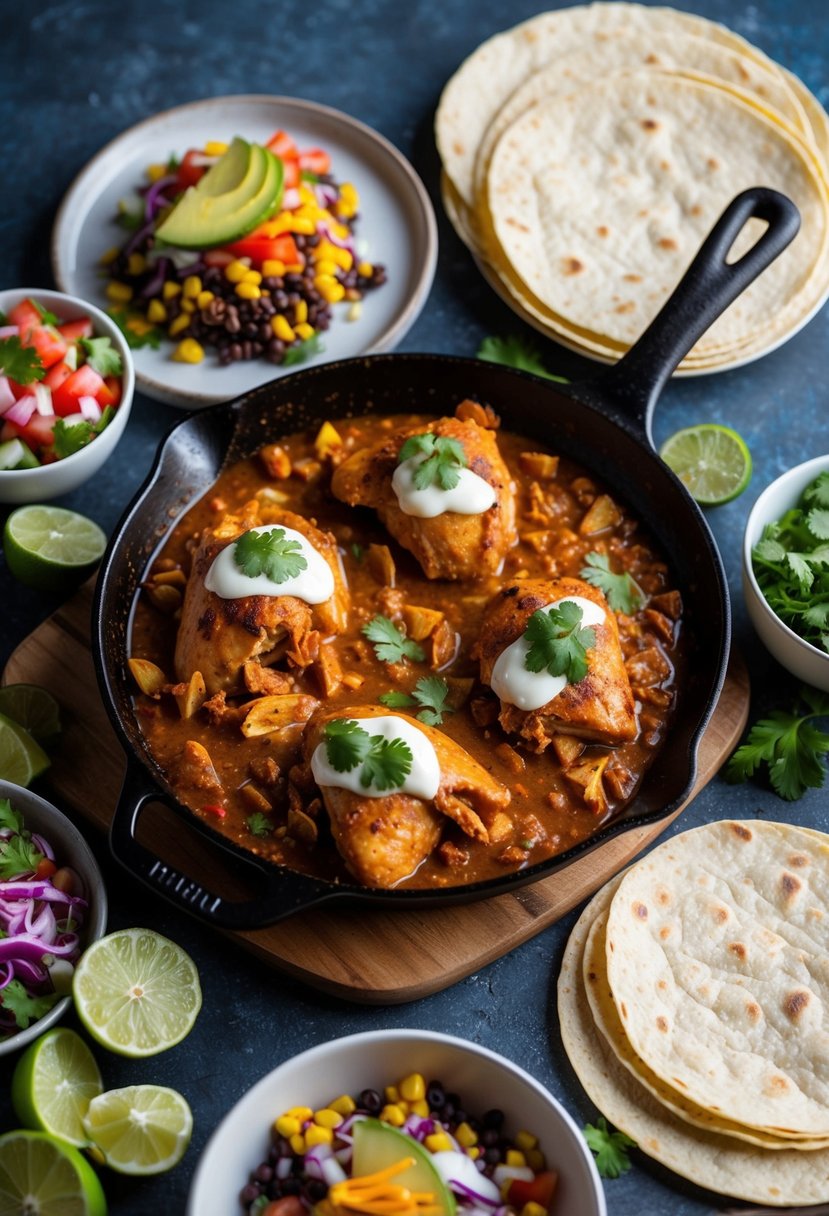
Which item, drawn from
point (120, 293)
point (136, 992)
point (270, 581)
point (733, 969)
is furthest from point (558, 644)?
point (120, 293)

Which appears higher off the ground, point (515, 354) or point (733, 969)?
point (515, 354)

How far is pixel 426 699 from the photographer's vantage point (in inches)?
221

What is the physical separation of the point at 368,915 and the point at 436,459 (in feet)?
6.70

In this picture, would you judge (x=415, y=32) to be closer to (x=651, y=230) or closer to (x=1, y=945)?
(x=651, y=230)

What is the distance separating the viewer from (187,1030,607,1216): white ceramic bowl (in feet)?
14.8

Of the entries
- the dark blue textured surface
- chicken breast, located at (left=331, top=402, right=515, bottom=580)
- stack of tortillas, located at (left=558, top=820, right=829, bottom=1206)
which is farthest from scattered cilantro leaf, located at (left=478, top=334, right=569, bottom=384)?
stack of tortillas, located at (left=558, top=820, right=829, bottom=1206)

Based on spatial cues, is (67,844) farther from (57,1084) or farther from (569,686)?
(569,686)

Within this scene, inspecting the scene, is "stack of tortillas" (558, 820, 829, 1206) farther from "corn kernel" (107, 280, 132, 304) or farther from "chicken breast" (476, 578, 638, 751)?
"corn kernel" (107, 280, 132, 304)

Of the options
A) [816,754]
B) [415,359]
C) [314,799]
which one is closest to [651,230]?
[415,359]

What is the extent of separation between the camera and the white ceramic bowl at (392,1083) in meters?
4.52

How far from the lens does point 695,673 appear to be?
5840 mm

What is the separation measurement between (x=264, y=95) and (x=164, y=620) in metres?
3.84

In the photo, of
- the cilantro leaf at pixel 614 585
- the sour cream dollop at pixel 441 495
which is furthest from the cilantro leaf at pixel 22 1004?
the cilantro leaf at pixel 614 585

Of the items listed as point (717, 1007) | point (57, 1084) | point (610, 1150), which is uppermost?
point (717, 1007)
